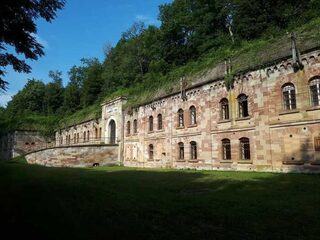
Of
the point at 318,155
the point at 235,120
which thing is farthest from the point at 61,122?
the point at 318,155

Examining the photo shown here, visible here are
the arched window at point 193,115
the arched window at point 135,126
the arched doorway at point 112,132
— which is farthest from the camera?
the arched doorway at point 112,132

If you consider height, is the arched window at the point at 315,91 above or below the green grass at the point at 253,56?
below

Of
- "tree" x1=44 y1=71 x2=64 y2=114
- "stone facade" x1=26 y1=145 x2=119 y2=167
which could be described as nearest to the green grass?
"stone facade" x1=26 y1=145 x2=119 y2=167

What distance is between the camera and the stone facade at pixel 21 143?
51.4m

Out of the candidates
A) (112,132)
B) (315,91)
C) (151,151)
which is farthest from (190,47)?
(315,91)

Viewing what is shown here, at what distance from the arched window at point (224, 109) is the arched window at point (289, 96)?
13.9 ft

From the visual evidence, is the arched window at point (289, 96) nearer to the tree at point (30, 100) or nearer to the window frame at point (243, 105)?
the window frame at point (243, 105)

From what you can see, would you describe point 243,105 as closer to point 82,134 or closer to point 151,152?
point 151,152

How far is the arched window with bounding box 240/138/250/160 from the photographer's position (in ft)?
65.2

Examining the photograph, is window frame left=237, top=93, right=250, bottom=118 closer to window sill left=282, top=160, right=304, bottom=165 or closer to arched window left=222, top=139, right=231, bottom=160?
arched window left=222, top=139, right=231, bottom=160

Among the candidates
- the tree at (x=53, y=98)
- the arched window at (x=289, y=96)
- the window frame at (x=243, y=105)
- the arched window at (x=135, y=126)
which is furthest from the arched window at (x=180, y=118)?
the tree at (x=53, y=98)

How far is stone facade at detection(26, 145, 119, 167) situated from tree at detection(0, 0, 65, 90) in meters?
24.6

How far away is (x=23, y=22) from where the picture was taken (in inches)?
285

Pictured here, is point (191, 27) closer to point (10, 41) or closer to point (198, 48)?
point (198, 48)
